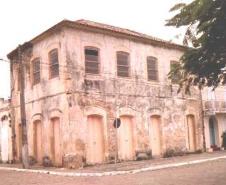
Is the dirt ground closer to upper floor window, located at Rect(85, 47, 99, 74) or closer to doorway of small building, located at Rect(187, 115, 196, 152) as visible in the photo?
upper floor window, located at Rect(85, 47, 99, 74)

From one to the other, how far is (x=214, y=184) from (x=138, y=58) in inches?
496

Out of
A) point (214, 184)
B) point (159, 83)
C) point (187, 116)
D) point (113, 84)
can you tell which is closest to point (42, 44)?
point (113, 84)

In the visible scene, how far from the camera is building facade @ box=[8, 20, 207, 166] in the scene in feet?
65.1

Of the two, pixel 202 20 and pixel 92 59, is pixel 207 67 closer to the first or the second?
pixel 202 20

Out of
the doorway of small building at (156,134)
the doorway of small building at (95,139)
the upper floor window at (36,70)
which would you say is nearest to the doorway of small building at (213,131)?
the doorway of small building at (156,134)

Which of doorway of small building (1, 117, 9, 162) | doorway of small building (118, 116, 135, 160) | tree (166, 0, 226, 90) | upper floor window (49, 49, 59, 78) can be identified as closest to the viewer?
tree (166, 0, 226, 90)

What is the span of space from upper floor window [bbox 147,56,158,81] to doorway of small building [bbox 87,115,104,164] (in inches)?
185

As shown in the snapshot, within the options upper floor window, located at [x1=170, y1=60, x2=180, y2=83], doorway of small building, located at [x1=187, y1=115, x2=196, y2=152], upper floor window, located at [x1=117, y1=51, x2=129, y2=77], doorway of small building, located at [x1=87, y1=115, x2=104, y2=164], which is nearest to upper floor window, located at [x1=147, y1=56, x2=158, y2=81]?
upper floor window, located at [x1=117, y1=51, x2=129, y2=77]

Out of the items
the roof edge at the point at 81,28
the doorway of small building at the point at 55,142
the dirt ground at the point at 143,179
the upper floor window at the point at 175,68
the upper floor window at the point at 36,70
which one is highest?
the roof edge at the point at 81,28

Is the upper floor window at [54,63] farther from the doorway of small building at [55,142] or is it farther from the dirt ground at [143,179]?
the dirt ground at [143,179]

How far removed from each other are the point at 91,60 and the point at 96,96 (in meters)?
1.82

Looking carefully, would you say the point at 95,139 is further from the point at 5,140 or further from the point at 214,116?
the point at 214,116

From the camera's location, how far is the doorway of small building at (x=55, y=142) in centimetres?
2025

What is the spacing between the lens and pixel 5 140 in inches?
1054
